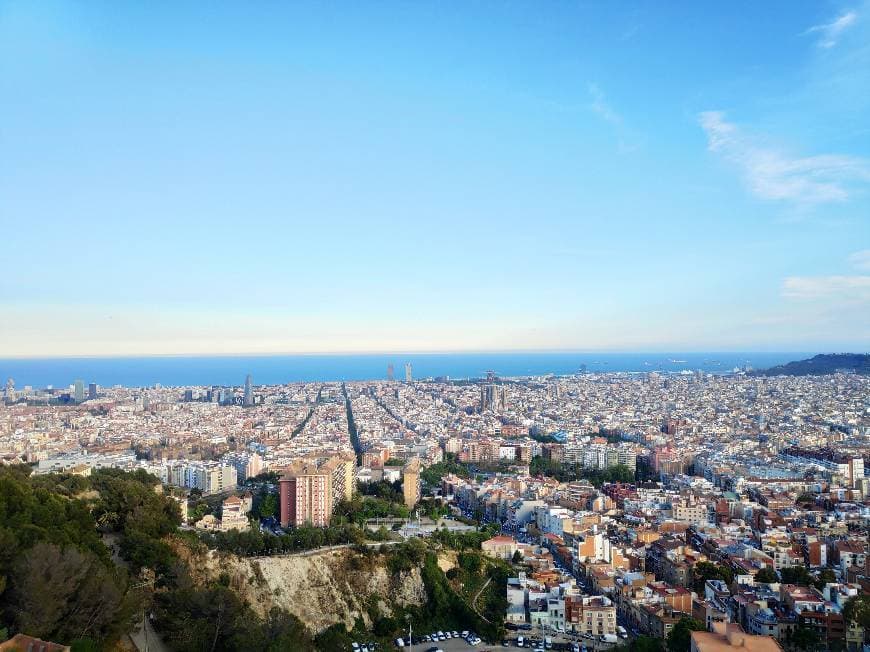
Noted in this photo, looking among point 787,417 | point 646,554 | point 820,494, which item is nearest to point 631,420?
point 787,417

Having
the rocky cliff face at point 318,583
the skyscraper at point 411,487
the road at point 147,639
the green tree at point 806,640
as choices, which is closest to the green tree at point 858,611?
the green tree at point 806,640

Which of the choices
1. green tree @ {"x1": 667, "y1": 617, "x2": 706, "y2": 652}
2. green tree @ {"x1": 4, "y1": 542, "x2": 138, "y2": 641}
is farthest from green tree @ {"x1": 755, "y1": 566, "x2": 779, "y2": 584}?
green tree @ {"x1": 4, "y1": 542, "x2": 138, "y2": 641}

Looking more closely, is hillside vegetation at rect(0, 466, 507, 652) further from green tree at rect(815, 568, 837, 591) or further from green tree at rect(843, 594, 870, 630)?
green tree at rect(815, 568, 837, 591)

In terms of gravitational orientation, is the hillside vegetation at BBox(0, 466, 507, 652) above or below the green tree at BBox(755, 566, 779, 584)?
above

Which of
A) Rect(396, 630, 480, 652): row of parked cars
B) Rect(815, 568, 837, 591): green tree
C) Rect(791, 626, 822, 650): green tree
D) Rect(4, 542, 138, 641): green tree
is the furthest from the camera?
Rect(815, 568, 837, 591): green tree

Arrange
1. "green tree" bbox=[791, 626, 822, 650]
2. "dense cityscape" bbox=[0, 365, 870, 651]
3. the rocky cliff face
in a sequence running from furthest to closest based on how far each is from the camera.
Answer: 1. "dense cityscape" bbox=[0, 365, 870, 651]
2. the rocky cliff face
3. "green tree" bbox=[791, 626, 822, 650]

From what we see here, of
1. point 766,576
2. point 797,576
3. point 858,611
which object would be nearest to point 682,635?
point 858,611

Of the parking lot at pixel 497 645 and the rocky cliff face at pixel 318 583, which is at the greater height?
the rocky cliff face at pixel 318 583

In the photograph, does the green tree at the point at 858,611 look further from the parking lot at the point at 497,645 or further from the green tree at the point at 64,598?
the green tree at the point at 64,598
